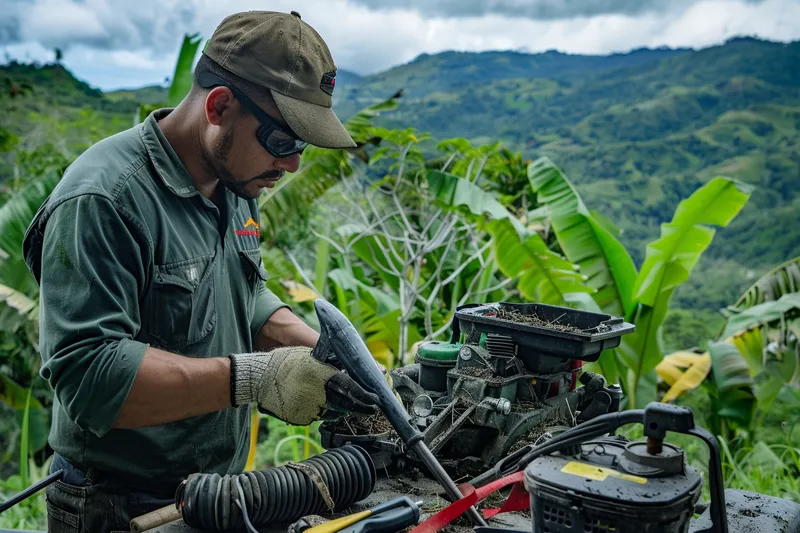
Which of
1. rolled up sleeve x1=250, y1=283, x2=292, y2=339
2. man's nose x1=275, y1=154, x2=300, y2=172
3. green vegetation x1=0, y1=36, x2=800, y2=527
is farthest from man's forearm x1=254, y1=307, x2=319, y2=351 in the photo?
green vegetation x1=0, y1=36, x2=800, y2=527

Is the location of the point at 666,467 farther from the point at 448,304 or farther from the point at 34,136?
the point at 34,136

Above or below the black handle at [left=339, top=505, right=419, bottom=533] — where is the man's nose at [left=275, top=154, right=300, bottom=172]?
above

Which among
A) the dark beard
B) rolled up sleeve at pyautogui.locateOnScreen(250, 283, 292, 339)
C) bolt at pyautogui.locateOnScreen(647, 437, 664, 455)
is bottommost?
rolled up sleeve at pyautogui.locateOnScreen(250, 283, 292, 339)

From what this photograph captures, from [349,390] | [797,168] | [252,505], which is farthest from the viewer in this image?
[797,168]

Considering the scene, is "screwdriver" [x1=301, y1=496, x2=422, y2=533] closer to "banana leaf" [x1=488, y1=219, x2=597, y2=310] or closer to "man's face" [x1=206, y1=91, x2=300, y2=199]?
"man's face" [x1=206, y1=91, x2=300, y2=199]

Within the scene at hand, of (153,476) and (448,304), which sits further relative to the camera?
(448,304)

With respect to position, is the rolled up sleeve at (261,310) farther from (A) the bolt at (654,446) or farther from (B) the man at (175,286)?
(A) the bolt at (654,446)

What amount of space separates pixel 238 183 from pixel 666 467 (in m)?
1.45

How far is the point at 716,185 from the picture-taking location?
5.18 m

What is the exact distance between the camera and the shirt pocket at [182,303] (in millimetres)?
1979

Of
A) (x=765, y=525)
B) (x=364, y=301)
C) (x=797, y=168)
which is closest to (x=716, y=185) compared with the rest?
(x=364, y=301)

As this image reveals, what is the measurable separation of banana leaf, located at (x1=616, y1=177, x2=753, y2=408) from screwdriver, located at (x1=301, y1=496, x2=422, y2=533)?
401 centimetres

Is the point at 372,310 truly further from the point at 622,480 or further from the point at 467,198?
the point at 622,480

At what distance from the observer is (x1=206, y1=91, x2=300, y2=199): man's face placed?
2.05 meters
